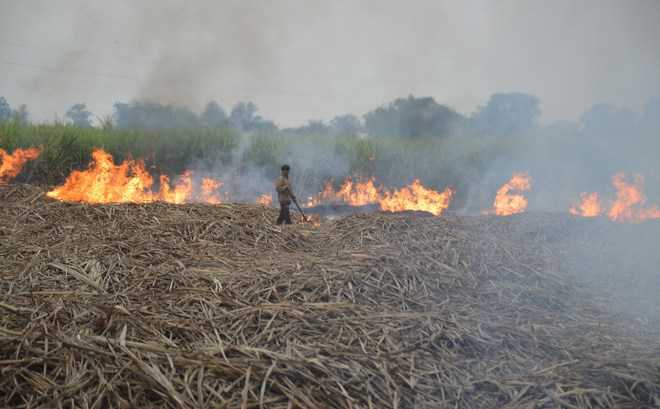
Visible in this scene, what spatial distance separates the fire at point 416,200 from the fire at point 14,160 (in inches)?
323

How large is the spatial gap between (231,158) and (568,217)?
8.84 meters

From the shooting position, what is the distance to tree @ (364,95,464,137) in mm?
27750

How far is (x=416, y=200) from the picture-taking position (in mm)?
12984

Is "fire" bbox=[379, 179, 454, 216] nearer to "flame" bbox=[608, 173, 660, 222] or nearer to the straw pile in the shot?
"flame" bbox=[608, 173, 660, 222]

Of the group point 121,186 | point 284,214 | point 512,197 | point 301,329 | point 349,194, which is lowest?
point 301,329

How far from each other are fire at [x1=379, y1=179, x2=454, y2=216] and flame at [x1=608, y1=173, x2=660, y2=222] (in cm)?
447

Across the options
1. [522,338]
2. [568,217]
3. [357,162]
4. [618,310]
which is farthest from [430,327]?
[357,162]

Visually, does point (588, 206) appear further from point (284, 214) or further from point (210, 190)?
point (210, 190)

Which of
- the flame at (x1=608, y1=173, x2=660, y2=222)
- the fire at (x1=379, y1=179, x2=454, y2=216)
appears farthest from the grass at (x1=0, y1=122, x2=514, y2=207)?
the flame at (x1=608, y1=173, x2=660, y2=222)

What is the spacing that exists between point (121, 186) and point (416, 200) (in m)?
7.51

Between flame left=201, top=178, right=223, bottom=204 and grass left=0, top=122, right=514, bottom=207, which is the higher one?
grass left=0, top=122, right=514, bottom=207

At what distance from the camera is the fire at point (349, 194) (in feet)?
45.5

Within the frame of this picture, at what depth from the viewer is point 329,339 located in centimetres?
254

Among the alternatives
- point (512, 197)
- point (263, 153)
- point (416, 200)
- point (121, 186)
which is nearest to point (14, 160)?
point (121, 186)
